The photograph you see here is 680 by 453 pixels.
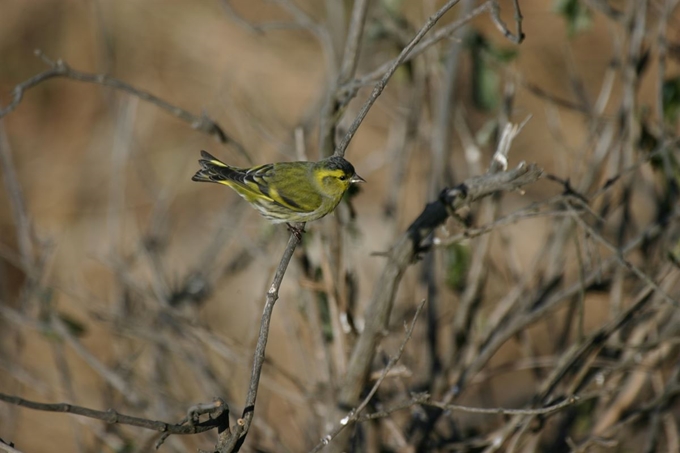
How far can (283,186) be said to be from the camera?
3.71 metres

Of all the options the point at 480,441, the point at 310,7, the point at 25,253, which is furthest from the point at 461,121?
the point at 310,7

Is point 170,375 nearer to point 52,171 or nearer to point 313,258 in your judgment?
point 313,258

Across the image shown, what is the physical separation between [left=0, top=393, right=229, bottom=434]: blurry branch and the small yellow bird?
1.38 meters

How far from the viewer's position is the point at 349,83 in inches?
105

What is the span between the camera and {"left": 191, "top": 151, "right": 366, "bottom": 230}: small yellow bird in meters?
3.33

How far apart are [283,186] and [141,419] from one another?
→ 211 centimetres

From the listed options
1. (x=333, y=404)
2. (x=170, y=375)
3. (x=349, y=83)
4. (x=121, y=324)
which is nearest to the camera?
(x=349, y=83)

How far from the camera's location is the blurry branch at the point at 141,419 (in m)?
1.56

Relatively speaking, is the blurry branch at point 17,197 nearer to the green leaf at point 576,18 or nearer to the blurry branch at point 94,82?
the blurry branch at point 94,82

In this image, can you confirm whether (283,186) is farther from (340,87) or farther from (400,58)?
(400,58)

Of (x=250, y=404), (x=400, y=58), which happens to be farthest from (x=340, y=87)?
(x=250, y=404)

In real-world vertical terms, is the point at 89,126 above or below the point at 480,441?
above

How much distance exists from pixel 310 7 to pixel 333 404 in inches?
241

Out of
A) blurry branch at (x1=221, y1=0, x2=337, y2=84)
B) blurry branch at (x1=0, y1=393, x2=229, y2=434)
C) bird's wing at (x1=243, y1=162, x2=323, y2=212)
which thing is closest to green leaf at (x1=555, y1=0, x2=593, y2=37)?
blurry branch at (x1=221, y1=0, x2=337, y2=84)
